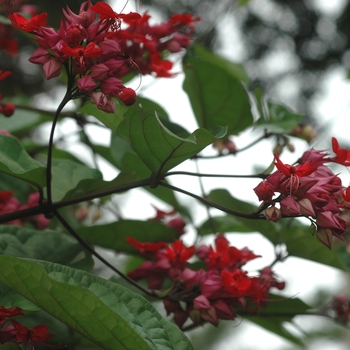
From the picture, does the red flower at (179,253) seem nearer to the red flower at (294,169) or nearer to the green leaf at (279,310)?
the green leaf at (279,310)

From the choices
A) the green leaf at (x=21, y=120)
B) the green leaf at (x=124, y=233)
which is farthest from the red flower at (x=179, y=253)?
the green leaf at (x=21, y=120)

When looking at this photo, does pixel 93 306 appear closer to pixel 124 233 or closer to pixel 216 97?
pixel 124 233

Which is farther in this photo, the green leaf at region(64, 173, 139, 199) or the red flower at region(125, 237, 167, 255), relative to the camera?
the red flower at region(125, 237, 167, 255)

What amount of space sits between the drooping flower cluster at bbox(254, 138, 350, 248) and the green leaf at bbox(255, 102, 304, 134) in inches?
13.4

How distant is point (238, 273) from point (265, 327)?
1.17 ft

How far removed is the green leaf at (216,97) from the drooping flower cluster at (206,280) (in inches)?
11.4

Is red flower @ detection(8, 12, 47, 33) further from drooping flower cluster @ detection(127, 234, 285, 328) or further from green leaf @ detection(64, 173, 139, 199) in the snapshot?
drooping flower cluster @ detection(127, 234, 285, 328)

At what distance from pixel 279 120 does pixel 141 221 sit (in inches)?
13.5

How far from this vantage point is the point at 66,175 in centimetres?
92

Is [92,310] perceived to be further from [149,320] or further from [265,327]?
[265,327]

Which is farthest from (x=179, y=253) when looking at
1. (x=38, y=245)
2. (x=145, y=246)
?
(x=38, y=245)

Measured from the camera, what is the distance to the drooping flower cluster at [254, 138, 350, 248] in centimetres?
62

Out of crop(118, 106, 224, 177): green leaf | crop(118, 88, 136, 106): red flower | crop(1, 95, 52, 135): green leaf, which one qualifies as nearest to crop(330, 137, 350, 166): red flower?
crop(118, 106, 224, 177): green leaf

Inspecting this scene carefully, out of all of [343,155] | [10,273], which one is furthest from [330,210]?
[10,273]
